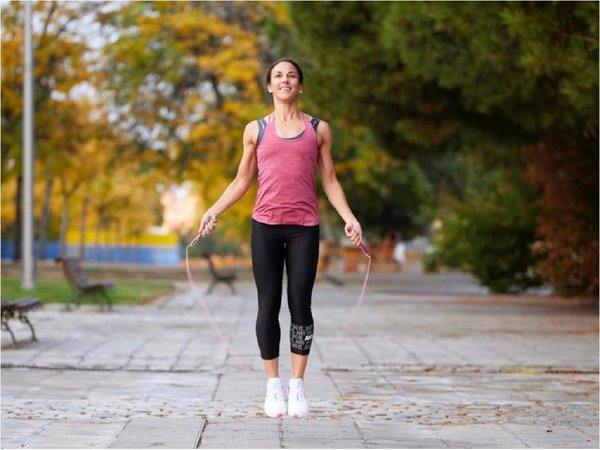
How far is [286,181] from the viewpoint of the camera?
→ 731 cm

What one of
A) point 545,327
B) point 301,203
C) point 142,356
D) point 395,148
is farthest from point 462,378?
point 395,148

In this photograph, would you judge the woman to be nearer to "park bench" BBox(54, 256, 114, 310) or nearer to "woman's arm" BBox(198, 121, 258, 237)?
"woman's arm" BBox(198, 121, 258, 237)

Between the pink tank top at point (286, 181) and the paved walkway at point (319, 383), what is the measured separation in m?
1.32

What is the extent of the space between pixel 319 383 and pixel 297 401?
14.3 ft

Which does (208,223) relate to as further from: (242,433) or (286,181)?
(242,433)

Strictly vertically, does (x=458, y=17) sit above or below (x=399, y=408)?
above

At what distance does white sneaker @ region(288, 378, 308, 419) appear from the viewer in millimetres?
7414

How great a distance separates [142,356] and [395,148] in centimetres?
1368

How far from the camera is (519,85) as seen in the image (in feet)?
65.4

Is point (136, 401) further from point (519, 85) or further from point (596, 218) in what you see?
point (596, 218)

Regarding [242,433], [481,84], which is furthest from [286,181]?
[481,84]

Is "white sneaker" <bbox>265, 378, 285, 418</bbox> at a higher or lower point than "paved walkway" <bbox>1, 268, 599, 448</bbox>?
higher

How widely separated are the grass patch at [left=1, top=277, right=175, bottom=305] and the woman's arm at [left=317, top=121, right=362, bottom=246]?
656 inches

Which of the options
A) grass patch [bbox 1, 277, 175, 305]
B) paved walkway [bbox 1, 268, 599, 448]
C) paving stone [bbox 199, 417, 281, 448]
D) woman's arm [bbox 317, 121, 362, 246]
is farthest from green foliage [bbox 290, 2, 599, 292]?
woman's arm [bbox 317, 121, 362, 246]
